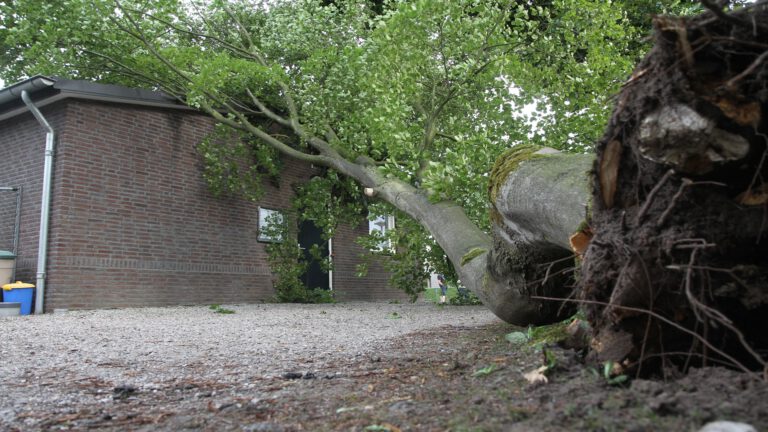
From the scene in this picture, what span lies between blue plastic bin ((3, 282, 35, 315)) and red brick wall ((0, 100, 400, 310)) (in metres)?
0.28

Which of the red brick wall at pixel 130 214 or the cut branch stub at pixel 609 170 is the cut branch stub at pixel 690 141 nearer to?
the cut branch stub at pixel 609 170

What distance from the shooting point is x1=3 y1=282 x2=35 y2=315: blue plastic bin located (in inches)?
362

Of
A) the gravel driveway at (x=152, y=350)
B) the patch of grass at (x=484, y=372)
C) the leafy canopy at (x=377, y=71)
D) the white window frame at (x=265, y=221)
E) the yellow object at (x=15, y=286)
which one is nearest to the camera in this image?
the patch of grass at (x=484, y=372)

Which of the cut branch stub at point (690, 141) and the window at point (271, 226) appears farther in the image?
the window at point (271, 226)

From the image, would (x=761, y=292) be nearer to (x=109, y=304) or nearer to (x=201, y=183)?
(x=109, y=304)

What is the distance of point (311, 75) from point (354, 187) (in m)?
2.90

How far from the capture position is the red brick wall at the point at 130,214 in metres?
9.80

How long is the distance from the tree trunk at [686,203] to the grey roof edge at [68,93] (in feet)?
31.8

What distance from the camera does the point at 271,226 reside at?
1276cm

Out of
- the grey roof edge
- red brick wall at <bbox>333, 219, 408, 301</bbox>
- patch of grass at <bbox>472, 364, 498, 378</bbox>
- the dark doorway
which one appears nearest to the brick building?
the grey roof edge

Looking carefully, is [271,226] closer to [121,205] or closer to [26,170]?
[121,205]

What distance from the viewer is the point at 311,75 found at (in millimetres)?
9820

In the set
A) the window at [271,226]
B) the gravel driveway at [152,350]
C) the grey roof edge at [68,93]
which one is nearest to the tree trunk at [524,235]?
the gravel driveway at [152,350]

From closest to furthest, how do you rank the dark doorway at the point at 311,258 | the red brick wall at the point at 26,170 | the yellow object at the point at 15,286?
1. the yellow object at the point at 15,286
2. the red brick wall at the point at 26,170
3. the dark doorway at the point at 311,258
